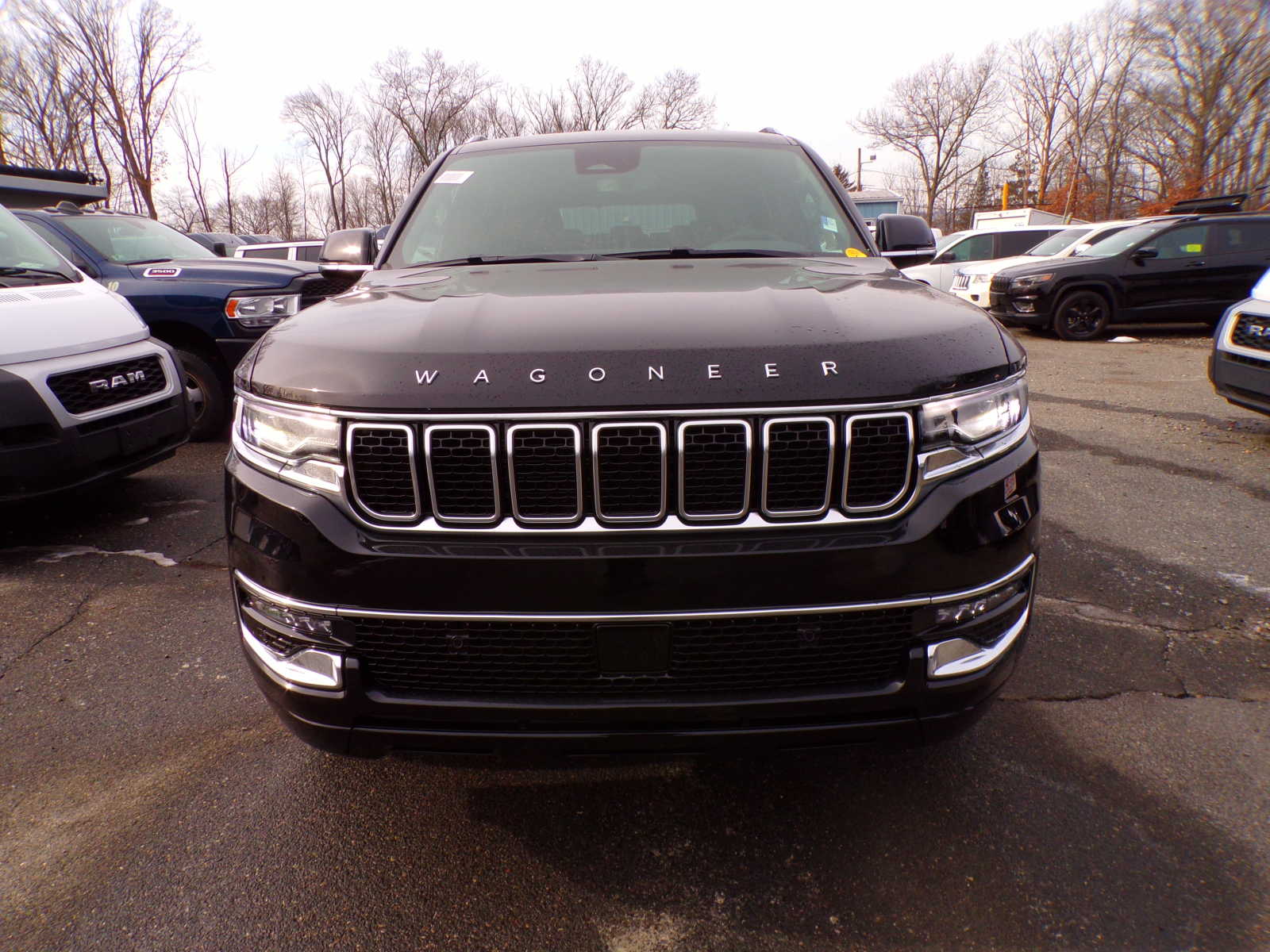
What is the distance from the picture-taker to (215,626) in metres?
3.24

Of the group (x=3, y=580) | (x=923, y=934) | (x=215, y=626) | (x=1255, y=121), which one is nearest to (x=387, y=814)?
(x=923, y=934)

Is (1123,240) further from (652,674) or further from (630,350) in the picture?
(652,674)

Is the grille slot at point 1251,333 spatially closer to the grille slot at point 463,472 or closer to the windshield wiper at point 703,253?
the windshield wiper at point 703,253

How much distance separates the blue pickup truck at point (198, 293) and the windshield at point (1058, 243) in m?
12.8

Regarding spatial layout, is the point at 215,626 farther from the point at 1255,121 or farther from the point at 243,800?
the point at 1255,121

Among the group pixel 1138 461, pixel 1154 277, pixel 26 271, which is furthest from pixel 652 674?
pixel 1154 277

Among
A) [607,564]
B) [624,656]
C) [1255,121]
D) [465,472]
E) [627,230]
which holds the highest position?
[1255,121]

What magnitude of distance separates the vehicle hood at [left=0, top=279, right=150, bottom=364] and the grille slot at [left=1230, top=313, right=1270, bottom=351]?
707 centimetres

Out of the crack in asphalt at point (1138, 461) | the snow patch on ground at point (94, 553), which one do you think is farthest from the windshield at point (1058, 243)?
the snow patch on ground at point (94, 553)

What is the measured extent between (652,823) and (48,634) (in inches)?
104

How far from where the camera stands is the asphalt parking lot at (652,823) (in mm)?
1773

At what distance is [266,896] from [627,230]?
7.10ft

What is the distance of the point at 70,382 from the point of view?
3895mm

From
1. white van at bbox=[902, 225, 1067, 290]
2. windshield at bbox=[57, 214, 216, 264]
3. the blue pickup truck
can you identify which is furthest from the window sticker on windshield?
white van at bbox=[902, 225, 1067, 290]
